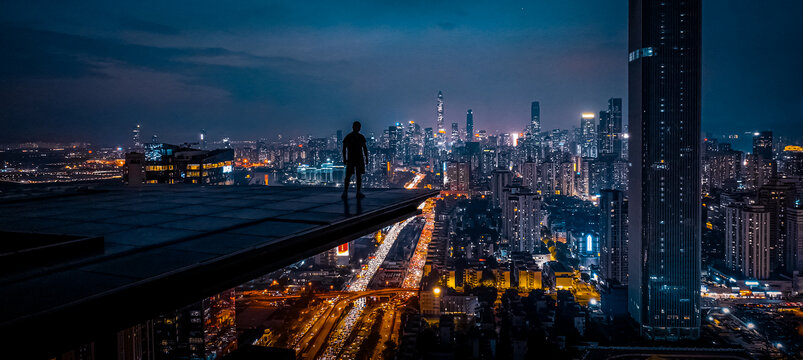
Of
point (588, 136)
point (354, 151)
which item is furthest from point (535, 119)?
point (354, 151)

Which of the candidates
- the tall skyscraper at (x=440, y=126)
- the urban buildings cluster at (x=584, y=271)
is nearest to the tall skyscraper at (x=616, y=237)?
the urban buildings cluster at (x=584, y=271)

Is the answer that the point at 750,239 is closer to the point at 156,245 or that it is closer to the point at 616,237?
the point at 616,237

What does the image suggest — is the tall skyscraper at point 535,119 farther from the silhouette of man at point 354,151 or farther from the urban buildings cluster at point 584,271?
the silhouette of man at point 354,151

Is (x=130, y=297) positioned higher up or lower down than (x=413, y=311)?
higher up

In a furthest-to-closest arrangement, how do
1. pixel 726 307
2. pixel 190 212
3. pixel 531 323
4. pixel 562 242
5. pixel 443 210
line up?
pixel 443 210
pixel 562 242
pixel 726 307
pixel 531 323
pixel 190 212

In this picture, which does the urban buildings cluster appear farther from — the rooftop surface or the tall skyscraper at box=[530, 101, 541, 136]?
the tall skyscraper at box=[530, 101, 541, 136]

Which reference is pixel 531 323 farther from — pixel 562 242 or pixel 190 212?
pixel 562 242

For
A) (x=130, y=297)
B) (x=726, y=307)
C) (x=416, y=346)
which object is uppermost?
(x=130, y=297)

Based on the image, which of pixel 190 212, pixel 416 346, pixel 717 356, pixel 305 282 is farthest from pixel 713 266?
pixel 190 212
